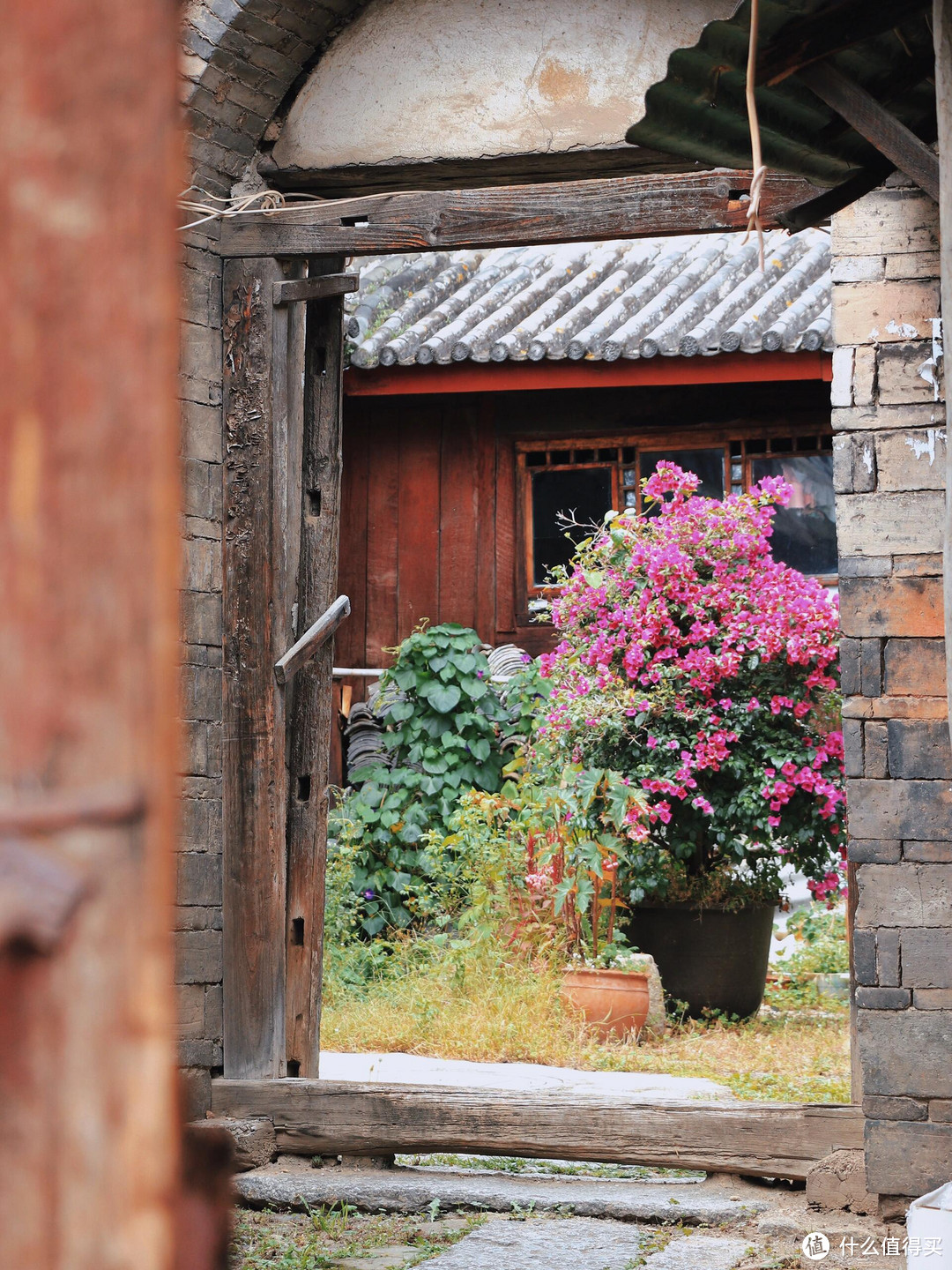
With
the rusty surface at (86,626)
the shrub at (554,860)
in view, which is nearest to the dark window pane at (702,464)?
the shrub at (554,860)

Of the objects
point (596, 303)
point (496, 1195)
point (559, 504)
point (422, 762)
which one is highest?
point (596, 303)

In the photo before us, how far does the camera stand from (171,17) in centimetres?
52

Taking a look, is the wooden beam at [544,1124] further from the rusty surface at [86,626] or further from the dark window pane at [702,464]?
the dark window pane at [702,464]

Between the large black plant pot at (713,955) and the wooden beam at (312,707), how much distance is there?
245 cm

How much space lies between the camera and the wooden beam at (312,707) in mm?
4852

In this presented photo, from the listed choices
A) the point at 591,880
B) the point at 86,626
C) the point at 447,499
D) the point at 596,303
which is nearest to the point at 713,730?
the point at 591,880

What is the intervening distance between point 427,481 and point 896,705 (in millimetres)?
5736

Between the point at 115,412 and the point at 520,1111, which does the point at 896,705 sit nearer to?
the point at 520,1111

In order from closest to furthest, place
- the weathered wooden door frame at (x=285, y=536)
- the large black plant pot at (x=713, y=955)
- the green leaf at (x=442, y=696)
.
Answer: the weathered wooden door frame at (x=285, y=536)
the large black plant pot at (x=713, y=955)
the green leaf at (x=442, y=696)

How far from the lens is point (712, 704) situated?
6.91 metres

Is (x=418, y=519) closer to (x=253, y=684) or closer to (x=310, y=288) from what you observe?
(x=310, y=288)

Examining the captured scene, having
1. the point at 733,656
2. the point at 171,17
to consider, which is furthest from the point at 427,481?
the point at 171,17

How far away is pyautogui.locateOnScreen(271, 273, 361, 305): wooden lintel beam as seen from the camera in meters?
4.73

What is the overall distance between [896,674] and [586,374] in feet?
16.1
